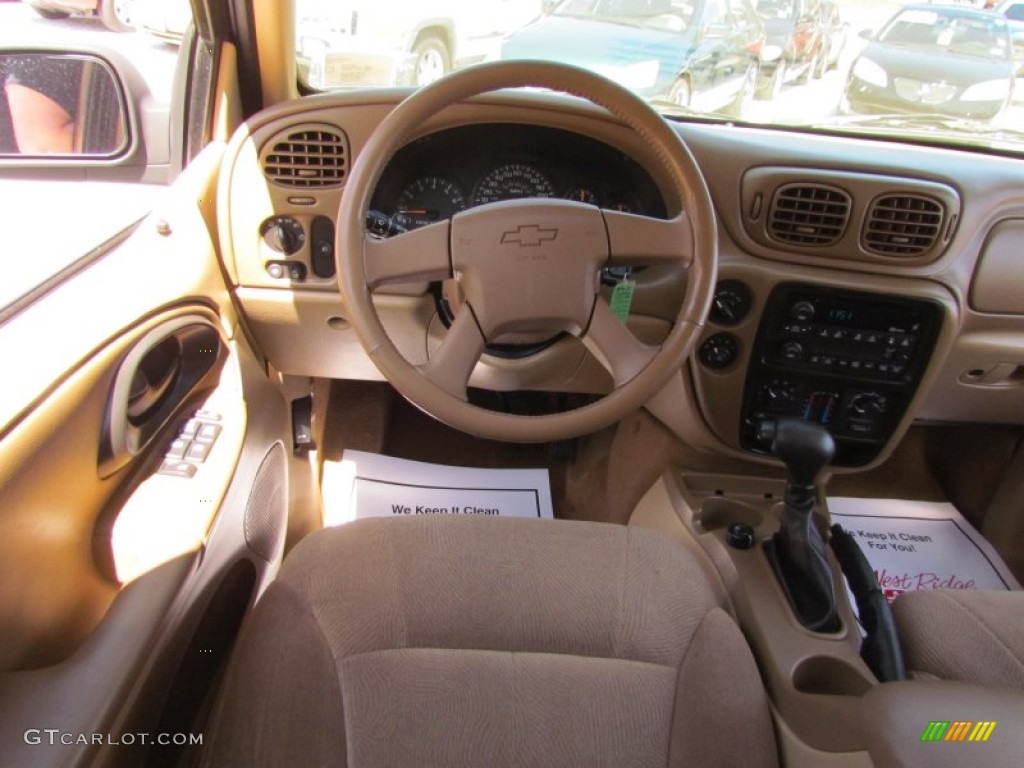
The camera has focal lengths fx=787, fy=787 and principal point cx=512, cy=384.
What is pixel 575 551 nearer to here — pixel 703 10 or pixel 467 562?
pixel 467 562

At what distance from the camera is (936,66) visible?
5.28ft

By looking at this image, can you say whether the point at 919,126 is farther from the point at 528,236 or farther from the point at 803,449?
the point at 528,236

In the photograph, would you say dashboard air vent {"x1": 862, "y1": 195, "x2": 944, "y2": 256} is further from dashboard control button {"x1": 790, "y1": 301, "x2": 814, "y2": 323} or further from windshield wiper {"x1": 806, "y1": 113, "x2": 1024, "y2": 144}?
windshield wiper {"x1": 806, "y1": 113, "x2": 1024, "y2": 144}

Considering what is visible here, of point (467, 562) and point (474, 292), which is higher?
point (474, 292)

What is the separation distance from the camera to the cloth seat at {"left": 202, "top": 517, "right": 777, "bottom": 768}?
0.92 meters

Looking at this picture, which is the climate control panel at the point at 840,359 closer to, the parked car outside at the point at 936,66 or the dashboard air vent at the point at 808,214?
the dashboard air vent at the point at 808,214

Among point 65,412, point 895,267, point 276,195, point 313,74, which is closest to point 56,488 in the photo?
point 65,412

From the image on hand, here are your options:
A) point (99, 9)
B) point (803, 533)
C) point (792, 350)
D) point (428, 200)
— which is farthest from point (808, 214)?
point (99, 9)

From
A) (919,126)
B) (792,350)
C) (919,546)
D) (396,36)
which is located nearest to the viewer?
(792,350)

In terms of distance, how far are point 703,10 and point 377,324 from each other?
1.14m

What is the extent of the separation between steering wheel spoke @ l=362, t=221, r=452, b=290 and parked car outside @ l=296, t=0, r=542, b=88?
598 millimetres

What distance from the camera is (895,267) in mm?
1492

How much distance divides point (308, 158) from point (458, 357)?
0.55 metres

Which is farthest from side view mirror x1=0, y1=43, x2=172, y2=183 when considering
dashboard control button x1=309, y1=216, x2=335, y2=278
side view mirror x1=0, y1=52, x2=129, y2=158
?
dashboard control button x1=309, y1=216, x2=335, y2=278
